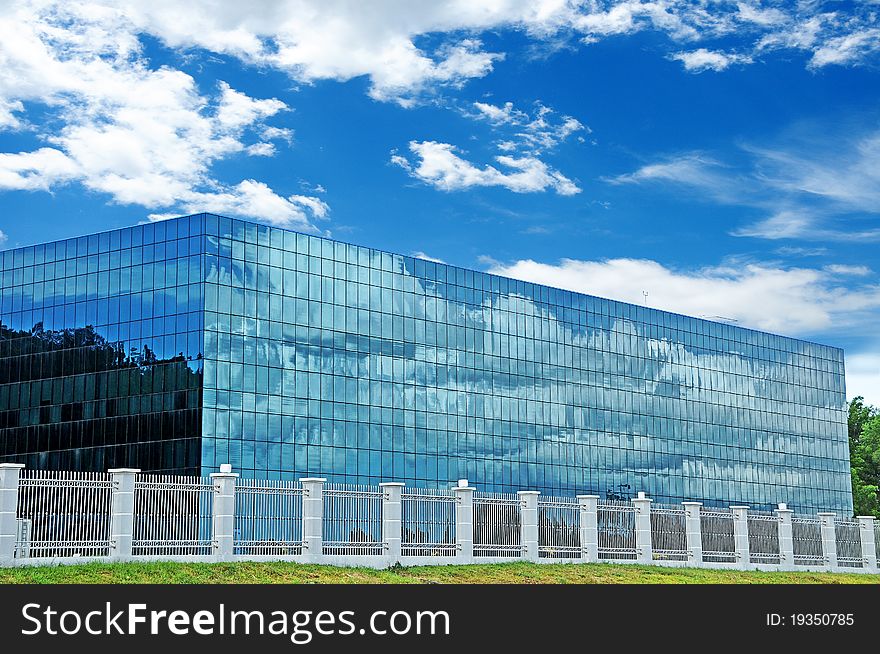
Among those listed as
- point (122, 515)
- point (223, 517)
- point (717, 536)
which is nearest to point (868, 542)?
point (717, 536)

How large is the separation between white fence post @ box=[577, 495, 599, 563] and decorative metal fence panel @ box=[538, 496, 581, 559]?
163 mm

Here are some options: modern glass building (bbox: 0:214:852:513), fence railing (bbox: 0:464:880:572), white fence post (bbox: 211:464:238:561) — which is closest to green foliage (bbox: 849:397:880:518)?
modern glass building (bbox: 0:214:852:513)

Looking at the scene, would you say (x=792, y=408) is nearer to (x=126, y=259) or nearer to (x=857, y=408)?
(x=857, y=408)

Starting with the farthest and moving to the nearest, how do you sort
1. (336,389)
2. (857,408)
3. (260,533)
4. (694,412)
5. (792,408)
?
1. (857,408)
2. (792,408)
3. (694,412)
4. (336,389)
5. (260,533)

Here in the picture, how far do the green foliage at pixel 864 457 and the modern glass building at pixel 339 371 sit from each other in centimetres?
1816

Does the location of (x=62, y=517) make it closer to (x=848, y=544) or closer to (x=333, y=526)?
(x=333, y=526)

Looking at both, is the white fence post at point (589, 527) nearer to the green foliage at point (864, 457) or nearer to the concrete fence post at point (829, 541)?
the concrete fence post at point (829, 541)

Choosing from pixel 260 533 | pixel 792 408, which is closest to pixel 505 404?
pixel 792 408

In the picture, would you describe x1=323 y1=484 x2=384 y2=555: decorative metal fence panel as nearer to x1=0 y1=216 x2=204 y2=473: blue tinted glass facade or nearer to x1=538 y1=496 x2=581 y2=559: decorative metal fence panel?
x1=538 y1=496 x2=581 y2=559: decorative metal fence panel

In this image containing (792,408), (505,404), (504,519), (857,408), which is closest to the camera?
(504,519)

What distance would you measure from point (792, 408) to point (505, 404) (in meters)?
33.6

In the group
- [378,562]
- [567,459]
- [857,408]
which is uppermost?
[857,408]

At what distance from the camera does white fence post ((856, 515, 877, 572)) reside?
54125 millimetres

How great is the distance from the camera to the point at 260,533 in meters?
35.7
